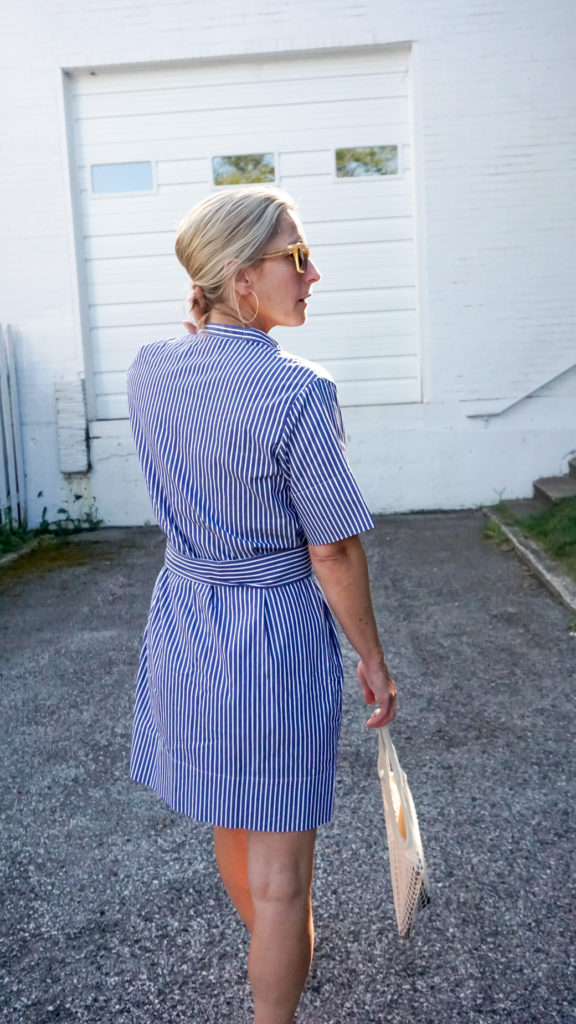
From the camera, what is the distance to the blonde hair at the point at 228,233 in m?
1.85

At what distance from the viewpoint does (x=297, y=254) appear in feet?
6.28

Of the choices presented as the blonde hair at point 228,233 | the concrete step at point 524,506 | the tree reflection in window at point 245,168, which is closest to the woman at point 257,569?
the blonde hair at point 228,233

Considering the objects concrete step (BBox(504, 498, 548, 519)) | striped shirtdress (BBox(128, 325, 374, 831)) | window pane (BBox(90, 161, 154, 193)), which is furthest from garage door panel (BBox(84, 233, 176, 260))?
striped shirtdress (BBox(128, 325, 374, 831))

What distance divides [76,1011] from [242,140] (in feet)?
26.7

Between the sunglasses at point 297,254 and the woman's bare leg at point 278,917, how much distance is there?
42.8 inches

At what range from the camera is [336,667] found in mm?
1971

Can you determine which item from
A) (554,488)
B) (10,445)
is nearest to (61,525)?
(10,445)

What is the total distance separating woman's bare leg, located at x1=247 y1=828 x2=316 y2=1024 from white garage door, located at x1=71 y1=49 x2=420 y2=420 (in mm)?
7529

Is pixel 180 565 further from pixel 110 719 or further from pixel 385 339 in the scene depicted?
→ pixel 385 339

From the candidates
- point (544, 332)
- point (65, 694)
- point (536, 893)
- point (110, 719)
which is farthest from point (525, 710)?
point (544, 332)

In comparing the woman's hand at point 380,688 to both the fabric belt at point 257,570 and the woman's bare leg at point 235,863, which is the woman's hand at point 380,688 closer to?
the fabric belt at point 257,570

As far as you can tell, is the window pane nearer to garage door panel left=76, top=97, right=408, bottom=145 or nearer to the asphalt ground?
garage door panel left=76, top=97, right=408, bottom=145

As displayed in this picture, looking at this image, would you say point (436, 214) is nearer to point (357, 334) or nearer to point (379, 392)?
point (357, 334)

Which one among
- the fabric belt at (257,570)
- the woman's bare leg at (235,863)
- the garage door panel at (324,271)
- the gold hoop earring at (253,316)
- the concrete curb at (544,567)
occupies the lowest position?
the concrete curb at (544,567)
